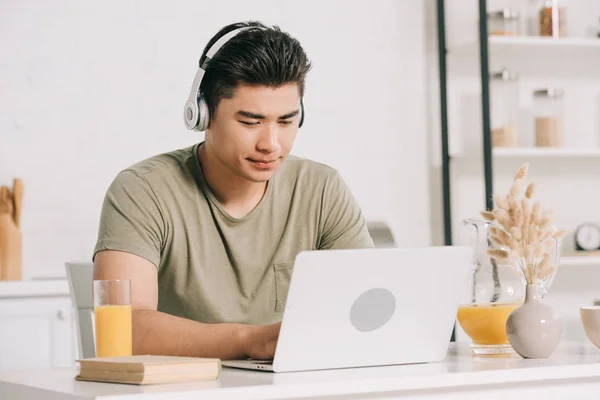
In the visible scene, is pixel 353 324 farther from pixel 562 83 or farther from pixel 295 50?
pixel 562 83

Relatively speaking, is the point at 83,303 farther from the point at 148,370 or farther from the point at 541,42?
the point at 541,42

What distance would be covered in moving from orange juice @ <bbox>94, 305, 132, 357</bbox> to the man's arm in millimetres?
117

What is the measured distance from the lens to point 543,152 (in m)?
3.54

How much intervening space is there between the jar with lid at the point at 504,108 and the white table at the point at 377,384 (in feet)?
6.85

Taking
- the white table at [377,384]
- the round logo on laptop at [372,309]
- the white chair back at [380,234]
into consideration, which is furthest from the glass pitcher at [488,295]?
the white chair back at [380,234]

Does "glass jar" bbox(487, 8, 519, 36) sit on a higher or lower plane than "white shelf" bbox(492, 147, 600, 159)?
higher

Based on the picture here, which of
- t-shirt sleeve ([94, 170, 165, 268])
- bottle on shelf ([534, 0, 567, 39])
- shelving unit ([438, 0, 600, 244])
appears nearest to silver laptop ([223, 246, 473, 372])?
t-shirt sleeve ([94, 170, 165, 268])

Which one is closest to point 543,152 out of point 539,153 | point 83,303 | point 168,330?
point 539,153

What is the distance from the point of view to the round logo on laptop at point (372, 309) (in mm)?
1305

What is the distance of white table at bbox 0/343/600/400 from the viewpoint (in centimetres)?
113

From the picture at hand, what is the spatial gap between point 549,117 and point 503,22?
39cm

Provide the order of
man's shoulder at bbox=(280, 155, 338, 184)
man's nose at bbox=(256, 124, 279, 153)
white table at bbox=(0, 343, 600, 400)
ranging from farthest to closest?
man's shoulder at bbox=(280, 155, 338, 184), man's nose at bbox=(256, 124, 279, 153), white table at bbox=(0, 343, 600, 400)

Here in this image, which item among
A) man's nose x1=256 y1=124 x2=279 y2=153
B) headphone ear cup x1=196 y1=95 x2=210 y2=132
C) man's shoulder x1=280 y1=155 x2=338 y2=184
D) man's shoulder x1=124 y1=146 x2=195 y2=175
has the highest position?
headphone ear cup x1=196 y1=95 x2=210 y2=132

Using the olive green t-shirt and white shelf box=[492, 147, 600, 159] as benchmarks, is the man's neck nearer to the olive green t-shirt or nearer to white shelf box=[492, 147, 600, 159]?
the olive green t-shirt
